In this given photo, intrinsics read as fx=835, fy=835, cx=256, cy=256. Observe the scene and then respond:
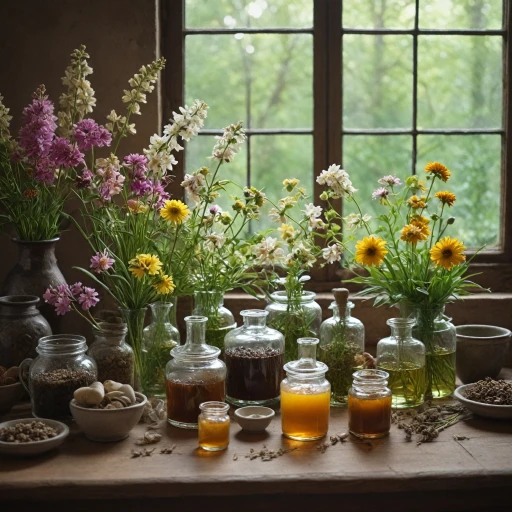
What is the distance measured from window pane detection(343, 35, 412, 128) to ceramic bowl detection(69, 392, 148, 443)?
1247mm

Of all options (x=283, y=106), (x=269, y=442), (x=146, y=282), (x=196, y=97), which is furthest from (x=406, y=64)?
(x=269, y=442)

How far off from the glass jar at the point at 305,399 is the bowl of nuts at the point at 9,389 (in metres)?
0.63

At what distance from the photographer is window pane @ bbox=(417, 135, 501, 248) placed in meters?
2.67

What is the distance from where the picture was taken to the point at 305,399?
1847 mm

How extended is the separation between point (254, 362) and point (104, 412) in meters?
0.41

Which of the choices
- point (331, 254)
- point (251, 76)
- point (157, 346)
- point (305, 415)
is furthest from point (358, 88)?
point (305, 415)

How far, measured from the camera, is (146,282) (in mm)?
2086

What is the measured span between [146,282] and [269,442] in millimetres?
519

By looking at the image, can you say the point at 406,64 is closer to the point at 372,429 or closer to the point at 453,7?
the point at 453,7

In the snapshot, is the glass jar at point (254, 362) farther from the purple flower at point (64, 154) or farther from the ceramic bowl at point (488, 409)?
the purple flower at point (64, 154)

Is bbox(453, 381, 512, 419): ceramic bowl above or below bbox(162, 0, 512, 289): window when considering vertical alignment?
below

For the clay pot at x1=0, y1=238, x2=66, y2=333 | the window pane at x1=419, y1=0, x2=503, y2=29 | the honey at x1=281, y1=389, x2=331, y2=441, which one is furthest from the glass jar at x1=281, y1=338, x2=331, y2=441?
the window pane at x1=419, y1=0, x2=503, y2=29

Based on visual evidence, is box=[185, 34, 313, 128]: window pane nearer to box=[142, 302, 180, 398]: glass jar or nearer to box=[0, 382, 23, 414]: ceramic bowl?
box=[142, 302, 180, 398]: glass jar

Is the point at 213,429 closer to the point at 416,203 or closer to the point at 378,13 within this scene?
the point at 416,203
